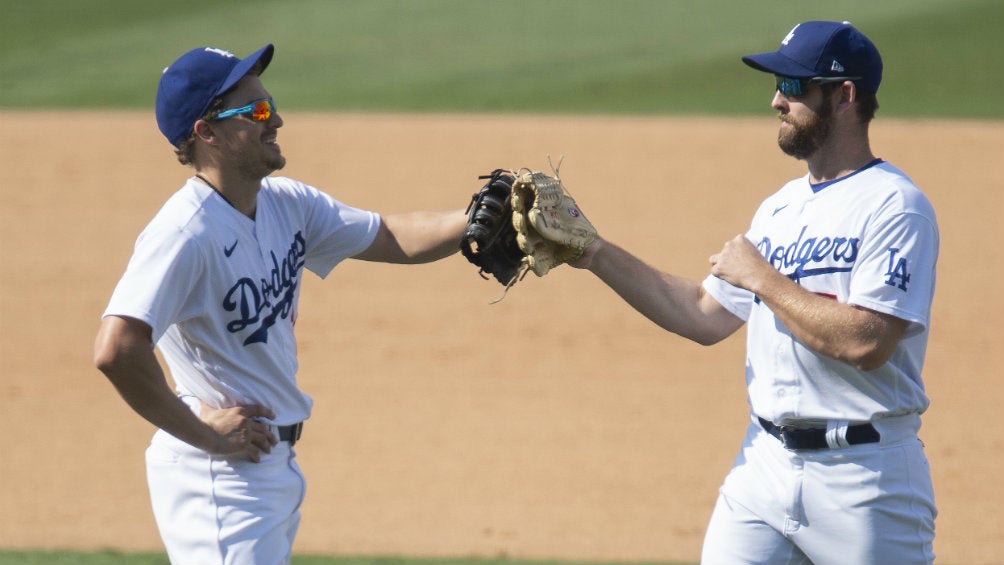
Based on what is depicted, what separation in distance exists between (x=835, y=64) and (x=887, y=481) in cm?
125

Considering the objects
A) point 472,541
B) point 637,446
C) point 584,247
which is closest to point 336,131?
point 637,446

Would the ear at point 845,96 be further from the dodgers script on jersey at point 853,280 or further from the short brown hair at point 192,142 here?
the short brown hair at point 192,142

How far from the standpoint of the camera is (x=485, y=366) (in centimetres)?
977

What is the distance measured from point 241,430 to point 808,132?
1924 millimetres

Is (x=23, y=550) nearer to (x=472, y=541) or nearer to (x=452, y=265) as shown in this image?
(x=472, y=541)

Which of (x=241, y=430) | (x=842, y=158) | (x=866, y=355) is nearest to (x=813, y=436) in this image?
(x=866, y=355)

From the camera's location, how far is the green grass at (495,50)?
1916cm

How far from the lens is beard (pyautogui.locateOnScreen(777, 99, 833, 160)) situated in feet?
12.3

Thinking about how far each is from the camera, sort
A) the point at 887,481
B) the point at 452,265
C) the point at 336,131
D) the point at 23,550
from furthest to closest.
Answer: the point at 336,131 → the point at 452,265 → the point at 23,550 → the point at 887,481

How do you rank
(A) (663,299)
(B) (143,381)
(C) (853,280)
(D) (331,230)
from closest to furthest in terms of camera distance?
1. (B) (143,381)
2. (C) (853,280)
3. (A) (663,299)
4. (D) (331,230)

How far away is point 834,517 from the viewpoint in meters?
3.59

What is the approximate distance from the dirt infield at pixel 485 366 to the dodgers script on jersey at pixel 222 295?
10.2ft

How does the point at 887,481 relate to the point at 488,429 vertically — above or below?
above

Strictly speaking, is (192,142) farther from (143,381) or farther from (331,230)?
(143,381)
